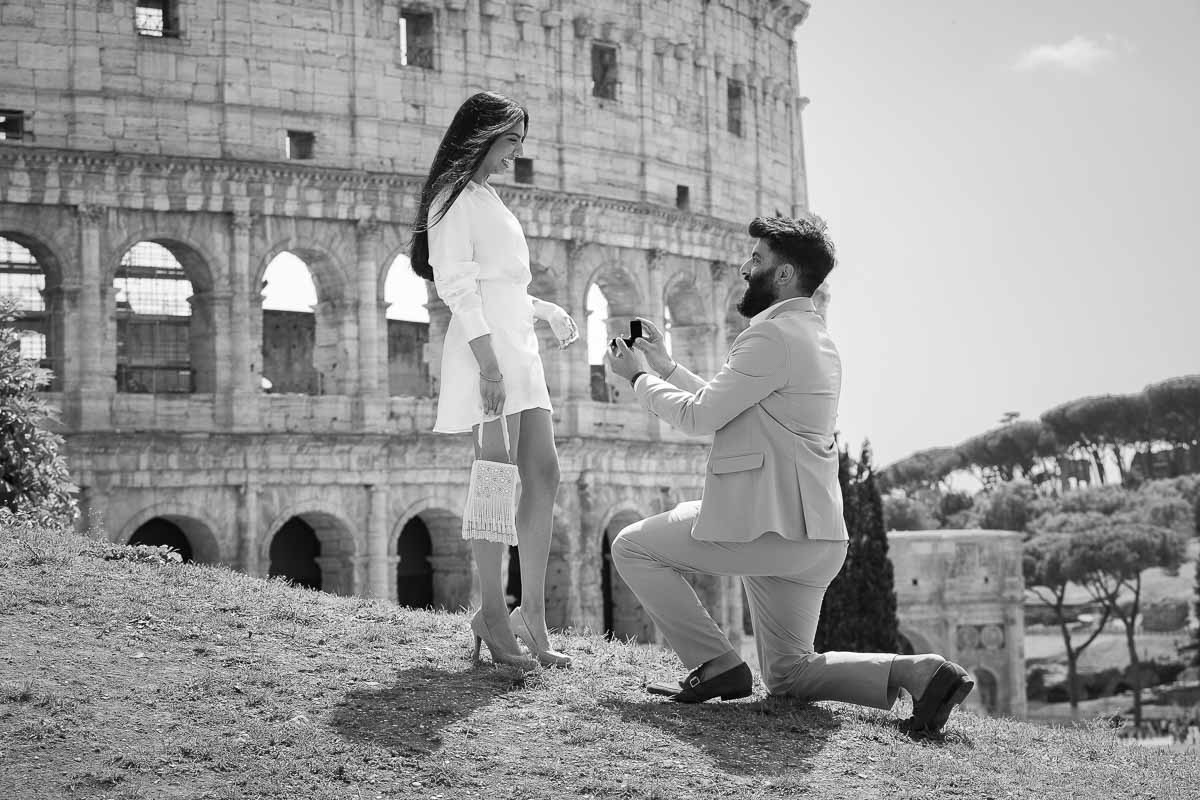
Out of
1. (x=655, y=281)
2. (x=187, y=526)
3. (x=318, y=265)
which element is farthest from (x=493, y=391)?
(x=655, y=281)

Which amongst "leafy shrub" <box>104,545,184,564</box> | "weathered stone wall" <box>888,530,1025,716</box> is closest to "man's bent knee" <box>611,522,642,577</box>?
"leafy shrub" <box>104,545,184,564</box>

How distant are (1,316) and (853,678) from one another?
1291 cm

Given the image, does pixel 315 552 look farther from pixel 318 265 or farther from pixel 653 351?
pixel 653 351

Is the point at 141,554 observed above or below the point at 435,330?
below

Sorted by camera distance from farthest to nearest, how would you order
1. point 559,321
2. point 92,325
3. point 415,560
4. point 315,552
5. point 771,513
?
point 415,560
point 315,552
point 92,325
point 559,321
point 771,513

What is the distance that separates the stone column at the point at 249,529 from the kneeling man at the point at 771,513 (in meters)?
21.8

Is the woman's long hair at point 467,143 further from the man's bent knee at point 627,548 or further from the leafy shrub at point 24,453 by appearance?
the leafy shrub at point 24,453

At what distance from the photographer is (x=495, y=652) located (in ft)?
30.0

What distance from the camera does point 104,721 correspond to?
8016mm

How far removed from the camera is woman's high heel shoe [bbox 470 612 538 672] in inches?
356

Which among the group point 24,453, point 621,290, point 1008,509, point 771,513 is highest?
point 621,290

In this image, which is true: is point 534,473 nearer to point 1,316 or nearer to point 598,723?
point 598,723

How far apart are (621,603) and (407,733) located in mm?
27198

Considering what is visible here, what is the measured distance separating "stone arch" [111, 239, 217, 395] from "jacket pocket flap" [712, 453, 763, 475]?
75.7 feet
